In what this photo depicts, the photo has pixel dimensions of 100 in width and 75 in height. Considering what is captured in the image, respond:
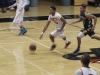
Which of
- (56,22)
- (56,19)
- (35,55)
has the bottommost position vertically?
(35,55)

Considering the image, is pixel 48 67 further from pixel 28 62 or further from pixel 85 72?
pixel 85 72

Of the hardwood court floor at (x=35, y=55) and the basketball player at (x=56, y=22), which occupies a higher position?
the basketball player at (x=56, y=22)

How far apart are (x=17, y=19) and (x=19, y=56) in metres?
3.87

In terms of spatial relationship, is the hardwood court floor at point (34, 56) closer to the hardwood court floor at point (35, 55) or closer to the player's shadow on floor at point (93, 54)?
the hardwood court floor at point (35, 55)

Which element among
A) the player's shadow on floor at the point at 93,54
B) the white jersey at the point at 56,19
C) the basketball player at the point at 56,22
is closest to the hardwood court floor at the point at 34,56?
the player's shadow on floor at the point at 93,54

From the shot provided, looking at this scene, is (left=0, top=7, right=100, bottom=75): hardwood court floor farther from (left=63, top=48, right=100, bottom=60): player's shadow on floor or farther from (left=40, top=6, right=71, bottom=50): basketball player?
(left=40, top=6, right=71, bottom=50): basketball player

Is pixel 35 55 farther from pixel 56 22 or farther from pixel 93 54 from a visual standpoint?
pixel 93 54

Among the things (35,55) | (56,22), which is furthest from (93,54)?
(35,55)

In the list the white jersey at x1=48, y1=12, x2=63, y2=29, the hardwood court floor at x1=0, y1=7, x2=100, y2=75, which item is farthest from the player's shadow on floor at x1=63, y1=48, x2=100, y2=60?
the white jersey at x1=48, y1=12, x2=63, y2=29

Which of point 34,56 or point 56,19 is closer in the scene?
point 34,56

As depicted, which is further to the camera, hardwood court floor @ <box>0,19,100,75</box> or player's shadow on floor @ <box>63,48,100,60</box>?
player's shadow on floor @ <box>63,48,100,60</box>

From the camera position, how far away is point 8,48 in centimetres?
1503

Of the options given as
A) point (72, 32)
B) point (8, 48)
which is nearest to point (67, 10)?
point (72, 32)

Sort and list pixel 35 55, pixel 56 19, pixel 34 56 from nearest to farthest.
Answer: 1. pixel 34 56
2. pixel 35 55
3. pixel 56 19
